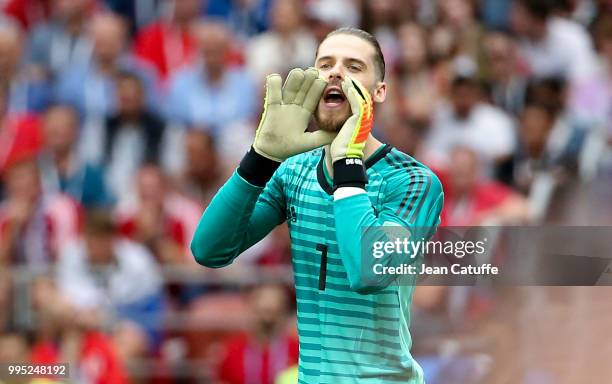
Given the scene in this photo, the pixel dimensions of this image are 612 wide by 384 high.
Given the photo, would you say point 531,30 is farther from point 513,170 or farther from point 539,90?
point 513,170

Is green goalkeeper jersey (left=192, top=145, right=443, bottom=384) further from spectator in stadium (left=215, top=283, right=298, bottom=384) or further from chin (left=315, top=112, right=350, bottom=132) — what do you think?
spectator in stadium (left=215, top=283, right=298, bottom=384)

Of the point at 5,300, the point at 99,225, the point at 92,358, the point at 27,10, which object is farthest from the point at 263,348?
the point at 27,10

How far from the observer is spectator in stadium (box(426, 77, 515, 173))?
9.30 meters

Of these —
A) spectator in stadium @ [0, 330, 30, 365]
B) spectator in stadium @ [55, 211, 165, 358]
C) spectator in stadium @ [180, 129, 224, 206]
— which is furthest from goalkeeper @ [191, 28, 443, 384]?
spectator in stadium @ [180, 129, 224, 206]

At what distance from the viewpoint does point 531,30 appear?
33.6 ft

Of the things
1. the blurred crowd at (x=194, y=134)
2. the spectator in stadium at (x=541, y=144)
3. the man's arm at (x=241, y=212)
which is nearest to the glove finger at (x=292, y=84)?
the man's arm at (x=241, y=212)

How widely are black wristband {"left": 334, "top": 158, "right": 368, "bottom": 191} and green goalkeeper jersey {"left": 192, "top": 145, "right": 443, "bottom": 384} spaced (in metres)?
0.05

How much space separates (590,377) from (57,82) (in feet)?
18.0

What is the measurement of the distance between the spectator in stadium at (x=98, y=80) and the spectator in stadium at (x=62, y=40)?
125mm

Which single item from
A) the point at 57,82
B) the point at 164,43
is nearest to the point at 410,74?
the point at 164,43

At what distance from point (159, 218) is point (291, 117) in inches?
189

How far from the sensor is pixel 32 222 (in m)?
8.55

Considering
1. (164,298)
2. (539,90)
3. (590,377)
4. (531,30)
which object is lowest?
(590,377)

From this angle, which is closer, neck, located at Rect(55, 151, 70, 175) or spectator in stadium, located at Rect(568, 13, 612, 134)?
neck, located at Rect(55, 151, 70, 175)
